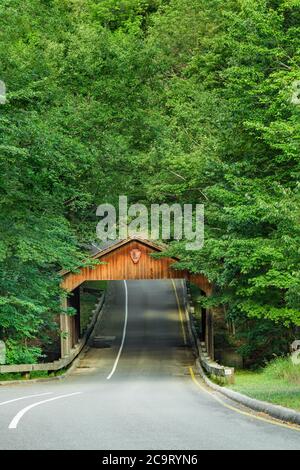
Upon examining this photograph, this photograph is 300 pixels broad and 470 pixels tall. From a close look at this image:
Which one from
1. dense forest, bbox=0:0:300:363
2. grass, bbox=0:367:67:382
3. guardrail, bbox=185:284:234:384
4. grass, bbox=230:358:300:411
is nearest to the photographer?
grass, bbox=230:358:300:411

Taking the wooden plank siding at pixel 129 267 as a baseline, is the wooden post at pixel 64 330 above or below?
below

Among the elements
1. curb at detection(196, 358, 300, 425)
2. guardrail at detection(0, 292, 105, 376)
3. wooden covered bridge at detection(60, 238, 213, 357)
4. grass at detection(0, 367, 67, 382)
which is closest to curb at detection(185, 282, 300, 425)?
curb at detection(196, 358, 300, 425)

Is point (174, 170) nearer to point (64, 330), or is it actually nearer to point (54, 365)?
point (64, 330)

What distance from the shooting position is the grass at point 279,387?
15.3 meters

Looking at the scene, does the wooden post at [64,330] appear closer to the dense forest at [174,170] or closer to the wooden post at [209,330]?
the dense forest at [174,170]

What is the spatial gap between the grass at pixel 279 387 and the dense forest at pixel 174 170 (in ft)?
8.07

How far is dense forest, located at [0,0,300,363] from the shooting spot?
32438mm

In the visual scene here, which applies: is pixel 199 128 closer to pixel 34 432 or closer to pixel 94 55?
pixel 94 55

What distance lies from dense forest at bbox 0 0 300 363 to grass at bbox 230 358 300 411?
2.46 m

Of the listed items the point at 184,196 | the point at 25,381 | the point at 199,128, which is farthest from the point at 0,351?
the point at 199,128

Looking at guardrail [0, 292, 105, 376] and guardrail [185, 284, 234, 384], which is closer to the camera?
guardrail [185, 284, 234, 384]

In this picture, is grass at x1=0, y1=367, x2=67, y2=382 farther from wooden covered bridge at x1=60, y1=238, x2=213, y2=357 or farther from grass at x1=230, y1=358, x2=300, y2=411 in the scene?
grass at x1=230, y1=358, x2=300, y2=411

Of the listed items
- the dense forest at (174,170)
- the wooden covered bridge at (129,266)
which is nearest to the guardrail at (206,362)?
the dense forest at (174,170)

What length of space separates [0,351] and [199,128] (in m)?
19.8
